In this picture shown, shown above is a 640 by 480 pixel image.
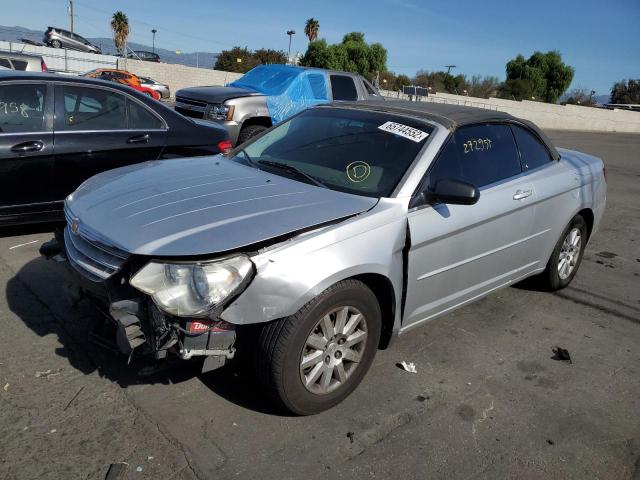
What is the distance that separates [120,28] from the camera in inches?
2234

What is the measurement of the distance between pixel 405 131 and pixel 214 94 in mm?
6644

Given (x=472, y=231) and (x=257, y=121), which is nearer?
(x=472, y=231)

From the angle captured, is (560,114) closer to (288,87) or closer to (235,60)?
(235,60)

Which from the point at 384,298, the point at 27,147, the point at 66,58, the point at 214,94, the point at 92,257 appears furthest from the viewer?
the point at 66,58

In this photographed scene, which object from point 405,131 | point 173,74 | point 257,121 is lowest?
point 173,74

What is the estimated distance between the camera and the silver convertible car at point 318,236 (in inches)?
101

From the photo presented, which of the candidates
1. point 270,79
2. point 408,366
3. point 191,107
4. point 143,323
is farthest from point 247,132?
point 143,323

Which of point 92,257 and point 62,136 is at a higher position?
point 62,136

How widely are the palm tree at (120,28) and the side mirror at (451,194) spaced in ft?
196

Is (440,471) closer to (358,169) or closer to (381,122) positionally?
(358,169)

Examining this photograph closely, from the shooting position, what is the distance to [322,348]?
112 inches

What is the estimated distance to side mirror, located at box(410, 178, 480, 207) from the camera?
3178 mm

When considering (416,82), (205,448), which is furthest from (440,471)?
(416,82)

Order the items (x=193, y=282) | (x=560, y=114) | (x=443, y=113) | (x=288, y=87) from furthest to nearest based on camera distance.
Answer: (x=560, y=114)
(x=288, y=87)
(x=443, y=113)
(x=193, y=282)
